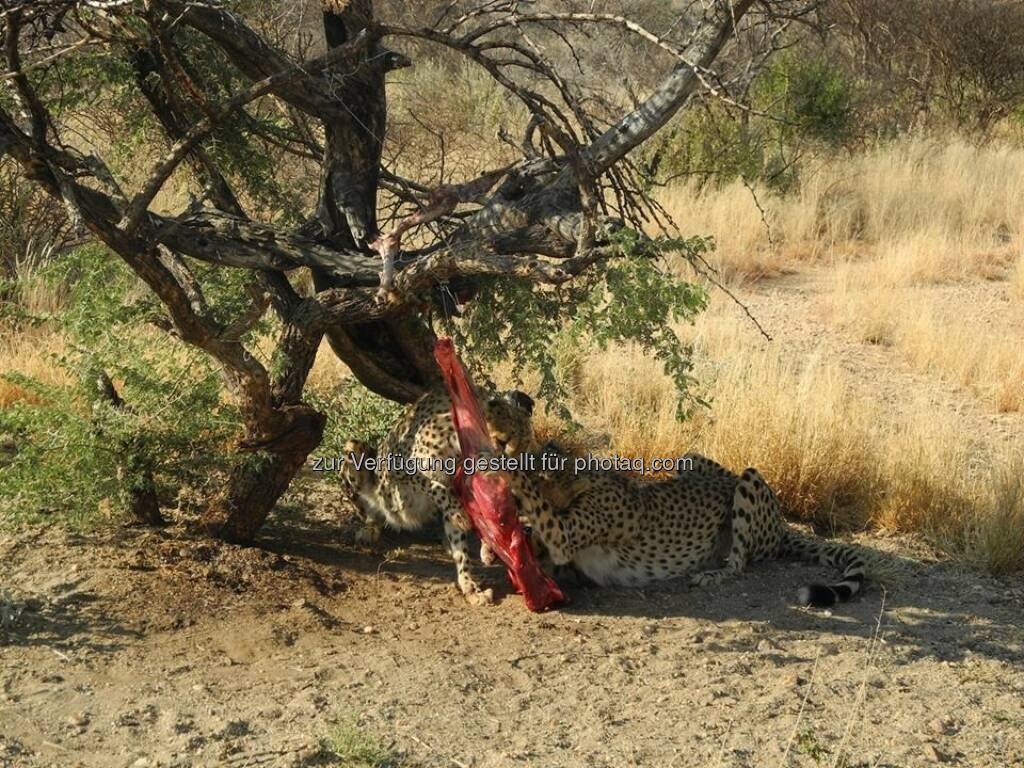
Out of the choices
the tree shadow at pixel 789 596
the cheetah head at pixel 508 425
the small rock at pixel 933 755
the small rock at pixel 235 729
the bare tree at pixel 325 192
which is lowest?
the small rock at pixel 235 729

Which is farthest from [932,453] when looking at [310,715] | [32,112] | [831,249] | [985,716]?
[831,249]

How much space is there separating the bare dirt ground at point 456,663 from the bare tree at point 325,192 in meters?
0.56

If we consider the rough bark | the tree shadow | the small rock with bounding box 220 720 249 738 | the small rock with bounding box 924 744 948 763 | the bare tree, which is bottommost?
the small rock with bounding box 220 720 249 738

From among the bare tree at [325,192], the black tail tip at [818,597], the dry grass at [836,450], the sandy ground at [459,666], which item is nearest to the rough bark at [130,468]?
the sandy ground at [459,666]

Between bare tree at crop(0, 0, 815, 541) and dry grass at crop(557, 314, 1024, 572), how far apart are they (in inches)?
73.1

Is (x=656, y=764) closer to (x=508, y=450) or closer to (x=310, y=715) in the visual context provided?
(x=310, y=715)

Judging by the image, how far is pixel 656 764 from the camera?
3.85m

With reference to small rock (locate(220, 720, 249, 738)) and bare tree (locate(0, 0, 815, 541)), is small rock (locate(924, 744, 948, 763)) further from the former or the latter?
small rock (locate(220, 720, 249, 738))

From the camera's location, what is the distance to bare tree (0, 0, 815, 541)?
4.51 meters

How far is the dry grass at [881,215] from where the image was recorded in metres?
11.1

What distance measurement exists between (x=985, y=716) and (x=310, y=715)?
86.6 inches

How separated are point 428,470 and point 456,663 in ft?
3.59

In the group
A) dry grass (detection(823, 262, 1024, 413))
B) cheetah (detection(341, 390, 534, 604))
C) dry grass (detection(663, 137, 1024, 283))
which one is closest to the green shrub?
cheetah (detection(341, 390, 534, 604))

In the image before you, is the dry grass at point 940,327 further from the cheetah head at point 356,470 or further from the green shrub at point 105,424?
the green shrub at point 105,424
